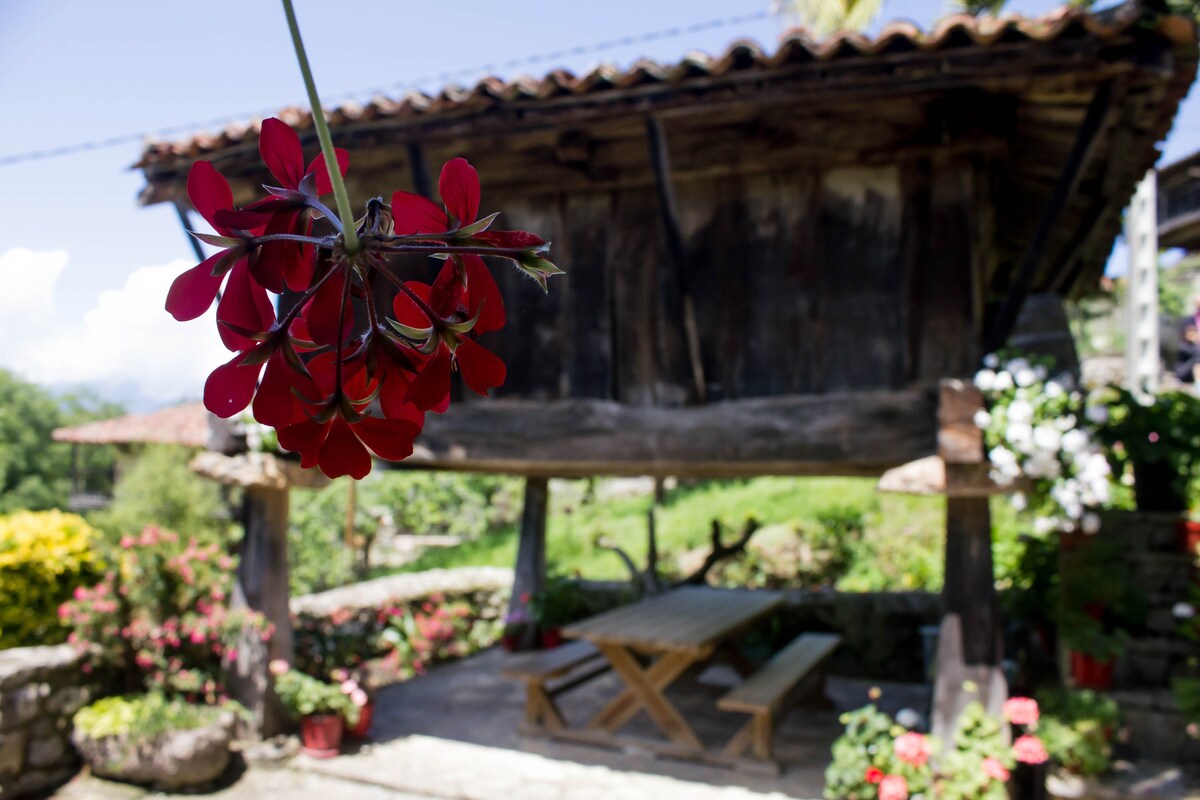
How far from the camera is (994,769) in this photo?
399 cm

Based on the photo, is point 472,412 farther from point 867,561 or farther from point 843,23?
point 843,23

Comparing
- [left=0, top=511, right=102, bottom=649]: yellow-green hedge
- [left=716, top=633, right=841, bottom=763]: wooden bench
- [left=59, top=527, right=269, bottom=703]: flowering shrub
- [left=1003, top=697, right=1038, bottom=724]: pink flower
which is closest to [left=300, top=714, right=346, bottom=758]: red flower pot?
[left=59, top=527, right=269, bottom=703]: flowering shrub

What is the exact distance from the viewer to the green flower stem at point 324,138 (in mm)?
316

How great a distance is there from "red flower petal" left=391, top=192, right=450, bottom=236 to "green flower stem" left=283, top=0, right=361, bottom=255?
9 centimetres

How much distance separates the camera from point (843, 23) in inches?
476

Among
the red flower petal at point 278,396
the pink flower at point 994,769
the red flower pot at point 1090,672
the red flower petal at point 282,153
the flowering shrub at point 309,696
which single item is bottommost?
the flowering shrub at point 309,696

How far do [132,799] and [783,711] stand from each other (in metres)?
3.88

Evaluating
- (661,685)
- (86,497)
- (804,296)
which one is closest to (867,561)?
(661,685)

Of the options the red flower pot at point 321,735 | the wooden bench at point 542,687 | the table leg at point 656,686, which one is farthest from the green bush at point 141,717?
the table leg at point 656,686

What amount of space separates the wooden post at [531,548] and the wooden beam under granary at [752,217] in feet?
11.5

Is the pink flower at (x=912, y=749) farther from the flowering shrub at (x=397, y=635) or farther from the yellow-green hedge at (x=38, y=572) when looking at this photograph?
the yellow-green hedge at (x=38, y=572)

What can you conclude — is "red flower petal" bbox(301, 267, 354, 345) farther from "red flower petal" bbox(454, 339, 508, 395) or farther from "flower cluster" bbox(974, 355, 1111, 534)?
"flower cluster" bbox(974, 355, 1111, 534)

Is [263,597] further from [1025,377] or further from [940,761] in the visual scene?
[1025,377]

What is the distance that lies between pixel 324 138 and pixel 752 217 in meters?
4.38
